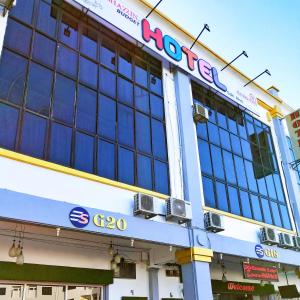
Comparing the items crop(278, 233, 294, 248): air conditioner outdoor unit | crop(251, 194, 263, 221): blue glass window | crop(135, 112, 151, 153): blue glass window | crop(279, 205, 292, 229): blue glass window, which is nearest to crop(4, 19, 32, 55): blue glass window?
crop(135, 112, 151, 153): blue glass window

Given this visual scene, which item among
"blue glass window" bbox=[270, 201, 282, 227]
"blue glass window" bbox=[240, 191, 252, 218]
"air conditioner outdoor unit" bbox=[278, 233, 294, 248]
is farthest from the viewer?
"blue glass window" bbox=[270, 201, 282, 227]

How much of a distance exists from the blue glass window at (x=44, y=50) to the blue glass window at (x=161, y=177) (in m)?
4.27

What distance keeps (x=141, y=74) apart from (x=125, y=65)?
693 mm

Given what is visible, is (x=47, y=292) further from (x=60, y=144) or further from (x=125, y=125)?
(x=125, y=125)

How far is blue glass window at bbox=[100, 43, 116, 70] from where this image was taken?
11.1 metres

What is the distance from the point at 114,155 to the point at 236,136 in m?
6.85

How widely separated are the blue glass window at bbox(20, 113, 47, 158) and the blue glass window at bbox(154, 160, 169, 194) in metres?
3.72

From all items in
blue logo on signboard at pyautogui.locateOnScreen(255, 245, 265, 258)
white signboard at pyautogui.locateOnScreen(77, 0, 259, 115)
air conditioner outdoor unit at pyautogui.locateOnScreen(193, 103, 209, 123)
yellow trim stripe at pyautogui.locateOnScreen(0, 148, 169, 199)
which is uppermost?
white signboard at pyautogui.locateOnScreen(77, 0, 259, 115)

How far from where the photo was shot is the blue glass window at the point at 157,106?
1191 centimetres

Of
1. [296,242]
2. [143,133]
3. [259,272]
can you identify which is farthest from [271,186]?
[143,133]

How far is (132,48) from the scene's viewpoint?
1216 centimetres

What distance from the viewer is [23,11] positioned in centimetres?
Result: 944

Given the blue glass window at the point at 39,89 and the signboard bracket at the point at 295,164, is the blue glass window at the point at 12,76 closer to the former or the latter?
the blue glass window at the point at 39,89

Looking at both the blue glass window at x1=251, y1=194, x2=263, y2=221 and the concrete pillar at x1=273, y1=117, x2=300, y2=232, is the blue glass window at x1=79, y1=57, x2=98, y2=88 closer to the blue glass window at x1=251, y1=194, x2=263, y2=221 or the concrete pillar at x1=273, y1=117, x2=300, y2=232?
the blue glass window at x1=251, y1=194, x2=263, y2=221
